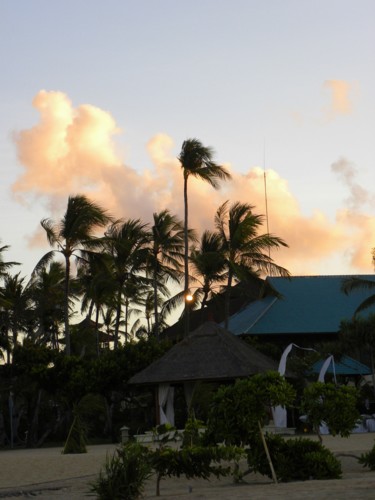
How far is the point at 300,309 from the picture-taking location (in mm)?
48875

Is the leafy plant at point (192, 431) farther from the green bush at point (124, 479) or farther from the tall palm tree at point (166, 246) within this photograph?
the tall palm tree at point (166, 246)

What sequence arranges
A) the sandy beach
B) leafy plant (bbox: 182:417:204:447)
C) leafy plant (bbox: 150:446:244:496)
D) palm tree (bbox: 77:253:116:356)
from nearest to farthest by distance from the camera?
the sandy beach < leafy plant (bbox: 150:446:244:496) < leafy plant (bbox: 182:417:204:447) < palm tree (bbox: 77:253:116:356)

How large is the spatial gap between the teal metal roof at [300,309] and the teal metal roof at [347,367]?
266 cm

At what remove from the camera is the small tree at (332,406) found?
1767 cm

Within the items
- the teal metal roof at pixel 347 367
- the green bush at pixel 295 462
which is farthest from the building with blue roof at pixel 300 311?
the green bush at pixel 295 462

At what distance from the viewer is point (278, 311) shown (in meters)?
48.6

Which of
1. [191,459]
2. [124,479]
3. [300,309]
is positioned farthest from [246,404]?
[300,309]

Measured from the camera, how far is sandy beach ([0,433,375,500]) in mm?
13883

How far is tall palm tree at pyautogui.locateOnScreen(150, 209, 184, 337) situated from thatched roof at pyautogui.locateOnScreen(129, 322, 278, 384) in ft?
30.2

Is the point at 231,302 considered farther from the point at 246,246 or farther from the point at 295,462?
the point at 295,462

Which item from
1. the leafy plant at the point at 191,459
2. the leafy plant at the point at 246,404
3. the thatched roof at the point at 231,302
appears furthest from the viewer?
the thatched roof at the point at 231,302

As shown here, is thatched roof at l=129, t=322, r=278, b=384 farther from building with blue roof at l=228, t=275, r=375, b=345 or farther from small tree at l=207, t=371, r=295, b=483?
small tree at l=207, t=371, r=295, b=483

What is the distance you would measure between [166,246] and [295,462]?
31.6 metres

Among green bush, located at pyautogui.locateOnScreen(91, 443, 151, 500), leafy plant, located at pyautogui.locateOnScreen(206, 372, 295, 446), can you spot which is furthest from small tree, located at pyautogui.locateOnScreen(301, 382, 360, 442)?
green bush, located at pyautogui.locateOnScreen(91, 443, 151, 500)
